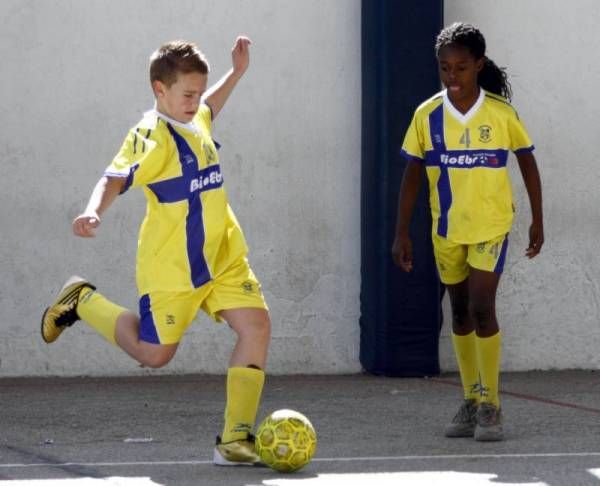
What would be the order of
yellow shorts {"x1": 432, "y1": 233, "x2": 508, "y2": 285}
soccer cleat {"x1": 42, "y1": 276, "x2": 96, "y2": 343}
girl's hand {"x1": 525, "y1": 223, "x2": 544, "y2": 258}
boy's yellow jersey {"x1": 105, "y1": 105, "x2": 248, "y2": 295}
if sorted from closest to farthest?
boy's yellow jersey {"x1": 105, "y1": 105, "x2": 248, "y2": 295} < soccer cleat {"x1": 42, "y1": 276, "x2": 96, "y2": 343} < yellow shorts {"x1": 432, "y1": 233, "x2": 508, "y2": 285} < girl's hand {"x1": 525, "y1": 223, "x2": 544, "y2": 258}

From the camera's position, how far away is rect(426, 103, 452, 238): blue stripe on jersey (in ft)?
22.2

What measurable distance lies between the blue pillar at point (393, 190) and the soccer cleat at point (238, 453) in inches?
107

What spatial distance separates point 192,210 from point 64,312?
2.95 feet

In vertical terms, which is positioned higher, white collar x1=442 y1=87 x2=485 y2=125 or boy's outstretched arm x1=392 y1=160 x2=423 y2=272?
white collar x1=442 y1=87 x2=485 y2=125

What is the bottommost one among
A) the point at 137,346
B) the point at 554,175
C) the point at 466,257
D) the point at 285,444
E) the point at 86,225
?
the point at 285,444

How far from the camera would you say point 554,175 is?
894cm

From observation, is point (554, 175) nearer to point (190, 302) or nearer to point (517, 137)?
point (517, 137)

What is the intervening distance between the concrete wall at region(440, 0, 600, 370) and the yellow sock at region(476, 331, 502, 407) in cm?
219

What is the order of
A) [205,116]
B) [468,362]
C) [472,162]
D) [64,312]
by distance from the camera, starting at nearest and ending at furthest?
[205,116], [64,312], [472,162], [468,362]

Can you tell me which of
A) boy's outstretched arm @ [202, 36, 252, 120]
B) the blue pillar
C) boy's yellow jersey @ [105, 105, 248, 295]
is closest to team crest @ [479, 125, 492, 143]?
boy's outstretched arm @ [202, 36, 252, 120]

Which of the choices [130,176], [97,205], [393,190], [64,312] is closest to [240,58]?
[130,176]

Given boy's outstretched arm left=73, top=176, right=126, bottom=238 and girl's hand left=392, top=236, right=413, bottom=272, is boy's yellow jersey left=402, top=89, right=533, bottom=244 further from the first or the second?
boy's outstretched arm left=73, top=176, right=126, bottom=238

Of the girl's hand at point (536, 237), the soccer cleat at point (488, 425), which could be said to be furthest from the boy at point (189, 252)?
the girl's hand at point (536, 237)

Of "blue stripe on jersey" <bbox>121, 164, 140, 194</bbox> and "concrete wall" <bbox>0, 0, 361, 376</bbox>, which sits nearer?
"blue stripe on jersey" <bbox>121, 164, 140, 194</bbox>
